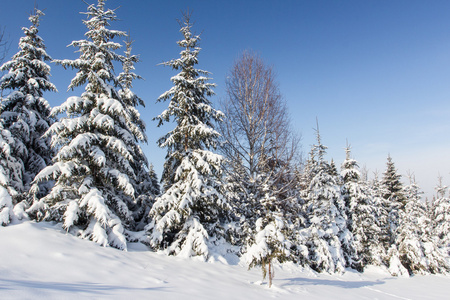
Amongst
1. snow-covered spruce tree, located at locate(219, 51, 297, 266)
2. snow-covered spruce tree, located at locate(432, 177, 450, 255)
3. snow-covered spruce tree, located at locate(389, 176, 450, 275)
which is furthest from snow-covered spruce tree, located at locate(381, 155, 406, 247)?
snow-covered spruce tree, located at locate(219, 51, 297, 266)

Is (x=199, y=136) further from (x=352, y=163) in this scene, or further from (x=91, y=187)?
(x=352, y=163)

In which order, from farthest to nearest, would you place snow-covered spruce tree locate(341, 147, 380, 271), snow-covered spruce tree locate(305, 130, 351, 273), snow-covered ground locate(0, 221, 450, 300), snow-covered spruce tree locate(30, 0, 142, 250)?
snow-covered spruce tree locate(341, 147, 380, 271) < snow-covered spruce tree locate(305, 130, 351, 273) < snow-covered spruce tree locate(30, 0, 142, 250) < snow-covered ground locate(0, 221, 450, 300)

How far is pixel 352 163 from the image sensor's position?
24.9 meters

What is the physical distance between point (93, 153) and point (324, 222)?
57.4ft

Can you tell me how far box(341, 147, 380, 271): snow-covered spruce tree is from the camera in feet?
77.3

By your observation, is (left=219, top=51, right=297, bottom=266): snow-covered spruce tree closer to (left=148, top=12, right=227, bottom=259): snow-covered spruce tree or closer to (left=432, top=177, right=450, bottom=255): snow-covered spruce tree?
(left=148, top=12, right=227, bottom=259): snow-covered spruce tree

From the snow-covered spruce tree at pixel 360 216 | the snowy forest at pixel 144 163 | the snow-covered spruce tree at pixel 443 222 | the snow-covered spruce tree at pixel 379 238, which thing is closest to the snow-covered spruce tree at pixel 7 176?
the snowy forest at pixel 144 163

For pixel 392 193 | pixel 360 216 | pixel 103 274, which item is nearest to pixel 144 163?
pixel 103 274

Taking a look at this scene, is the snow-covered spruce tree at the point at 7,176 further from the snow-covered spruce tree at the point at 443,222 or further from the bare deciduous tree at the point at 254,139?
the snow-covered spruce tree at the point at 443,222

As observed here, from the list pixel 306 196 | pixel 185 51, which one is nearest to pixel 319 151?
pixel 306 196

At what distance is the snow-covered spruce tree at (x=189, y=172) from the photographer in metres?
11.6

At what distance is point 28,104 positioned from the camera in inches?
575

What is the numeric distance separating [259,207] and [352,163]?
605 inches

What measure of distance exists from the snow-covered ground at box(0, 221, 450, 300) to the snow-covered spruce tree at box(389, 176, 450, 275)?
813 inches
